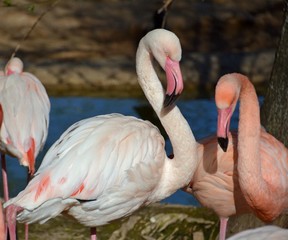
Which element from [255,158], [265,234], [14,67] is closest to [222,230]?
[255,158]

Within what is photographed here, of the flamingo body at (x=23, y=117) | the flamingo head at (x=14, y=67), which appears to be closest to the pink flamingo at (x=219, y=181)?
the flamingo body at (x=23, y=117)

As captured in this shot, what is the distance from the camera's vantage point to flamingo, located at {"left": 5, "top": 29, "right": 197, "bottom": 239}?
4.55 metres

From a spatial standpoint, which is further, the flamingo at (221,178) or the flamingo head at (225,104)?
the flamingo at (221,178)

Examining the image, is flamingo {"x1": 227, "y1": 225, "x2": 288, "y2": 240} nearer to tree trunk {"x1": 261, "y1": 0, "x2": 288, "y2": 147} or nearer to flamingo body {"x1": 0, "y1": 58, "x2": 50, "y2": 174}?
tree trunk {"x1": 261, "y1": 0, "x2": 288, "y2": 147}

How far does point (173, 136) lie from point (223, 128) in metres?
0.44

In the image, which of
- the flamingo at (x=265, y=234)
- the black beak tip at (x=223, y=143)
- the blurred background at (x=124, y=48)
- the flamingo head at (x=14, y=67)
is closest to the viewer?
the flamingo at (x=265, y=234)

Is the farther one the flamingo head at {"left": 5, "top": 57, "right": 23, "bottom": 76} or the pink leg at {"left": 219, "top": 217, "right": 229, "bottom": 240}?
the flamingo head at {"left": 5, "top": 57, "right": 23, "bottom": 76}

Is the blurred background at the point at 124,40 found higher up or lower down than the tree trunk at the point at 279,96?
lower down

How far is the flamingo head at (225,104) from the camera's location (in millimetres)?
4543

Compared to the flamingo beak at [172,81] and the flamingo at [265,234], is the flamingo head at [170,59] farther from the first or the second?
the flamingo at [265,234]

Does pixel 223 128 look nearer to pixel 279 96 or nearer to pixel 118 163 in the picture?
pixel 118 163

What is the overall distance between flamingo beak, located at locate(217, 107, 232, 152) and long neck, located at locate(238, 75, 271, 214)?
1.05ft

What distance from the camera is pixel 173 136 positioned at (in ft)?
16.2

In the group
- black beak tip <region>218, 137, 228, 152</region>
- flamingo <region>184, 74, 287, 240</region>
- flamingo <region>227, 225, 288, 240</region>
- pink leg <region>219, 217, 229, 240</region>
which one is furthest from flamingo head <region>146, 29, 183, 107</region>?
flamingo <region>227, 225, 288, 240</region>
